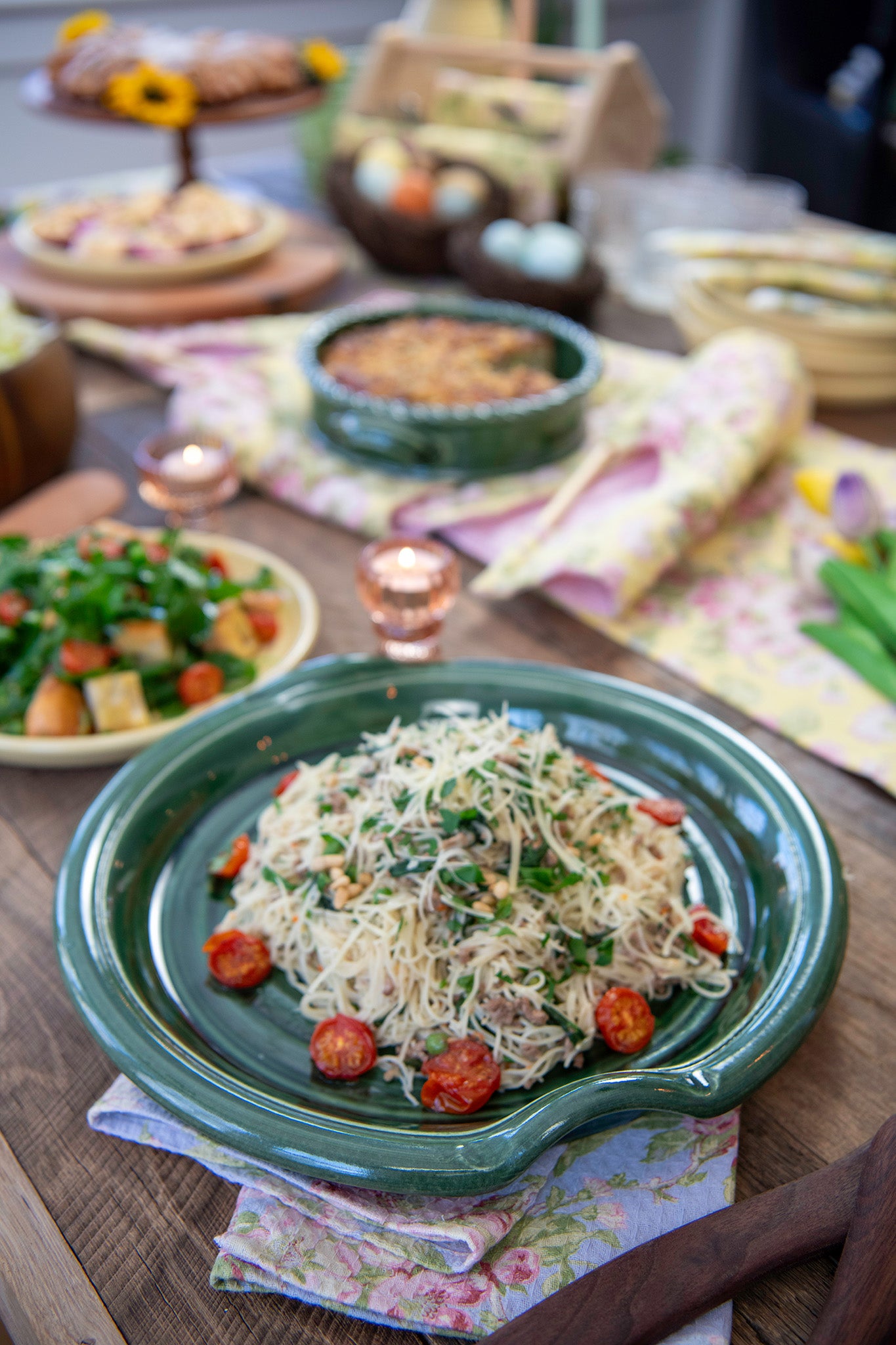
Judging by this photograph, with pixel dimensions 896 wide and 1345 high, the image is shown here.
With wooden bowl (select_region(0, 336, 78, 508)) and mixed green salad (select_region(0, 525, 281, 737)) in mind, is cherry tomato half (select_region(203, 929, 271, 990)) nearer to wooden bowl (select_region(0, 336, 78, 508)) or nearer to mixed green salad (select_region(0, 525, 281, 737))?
mixed green salad (select_region(0, 525, 281, 737))

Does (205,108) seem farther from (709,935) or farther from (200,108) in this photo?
(709,935)

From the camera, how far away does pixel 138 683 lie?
1.18 metres

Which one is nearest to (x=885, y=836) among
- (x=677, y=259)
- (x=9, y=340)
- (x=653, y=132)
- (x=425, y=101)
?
(x=9, y=340)

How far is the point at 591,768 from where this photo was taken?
103cm

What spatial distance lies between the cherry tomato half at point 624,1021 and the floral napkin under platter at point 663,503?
1.62 ft

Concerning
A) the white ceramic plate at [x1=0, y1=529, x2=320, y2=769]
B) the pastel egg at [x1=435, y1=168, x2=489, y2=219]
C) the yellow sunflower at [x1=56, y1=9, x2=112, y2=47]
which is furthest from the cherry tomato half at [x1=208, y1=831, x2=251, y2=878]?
the yellow sunflower at [x1=56, y1=9, x2=112, y2=47]

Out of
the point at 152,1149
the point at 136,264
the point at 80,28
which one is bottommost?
the point at 152,1149

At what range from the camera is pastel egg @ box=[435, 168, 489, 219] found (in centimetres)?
242

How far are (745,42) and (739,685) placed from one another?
5.69 m

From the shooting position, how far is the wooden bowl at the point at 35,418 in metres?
1.56

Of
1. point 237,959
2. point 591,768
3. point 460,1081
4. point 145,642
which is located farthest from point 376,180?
point 460,1081

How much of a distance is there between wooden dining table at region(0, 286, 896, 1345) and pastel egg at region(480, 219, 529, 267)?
4.24ft

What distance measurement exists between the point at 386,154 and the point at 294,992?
86.8 inches

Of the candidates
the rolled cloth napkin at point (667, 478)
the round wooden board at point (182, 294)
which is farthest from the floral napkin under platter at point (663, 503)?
the round wooden board at point (182, 294)
